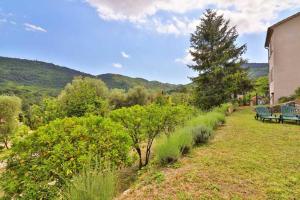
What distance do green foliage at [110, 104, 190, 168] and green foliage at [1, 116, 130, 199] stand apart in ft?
8.34

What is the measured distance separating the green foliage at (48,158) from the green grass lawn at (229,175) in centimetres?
114

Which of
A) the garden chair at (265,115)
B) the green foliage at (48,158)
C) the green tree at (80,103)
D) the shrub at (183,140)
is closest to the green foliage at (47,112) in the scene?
the green tree at (80,103)

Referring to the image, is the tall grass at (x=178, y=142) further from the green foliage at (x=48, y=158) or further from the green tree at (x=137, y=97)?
the green tree at (x=137, y=97)

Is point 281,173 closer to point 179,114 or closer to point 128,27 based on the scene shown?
point 179,114

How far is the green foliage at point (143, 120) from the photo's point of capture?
23.8 ft

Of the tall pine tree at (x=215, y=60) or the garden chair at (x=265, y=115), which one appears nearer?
the garden chair at (x=265, y=115)

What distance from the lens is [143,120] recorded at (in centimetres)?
739

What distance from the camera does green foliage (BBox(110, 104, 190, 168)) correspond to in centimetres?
727

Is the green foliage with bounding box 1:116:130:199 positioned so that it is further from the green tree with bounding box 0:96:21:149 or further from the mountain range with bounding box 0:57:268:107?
the mountain range with bounding box 0:57:268:107

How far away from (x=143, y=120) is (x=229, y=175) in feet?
10.8

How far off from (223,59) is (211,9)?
5.52 m

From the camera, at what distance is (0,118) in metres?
24.4

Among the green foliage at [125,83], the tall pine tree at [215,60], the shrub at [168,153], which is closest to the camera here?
the shrub at [168,153]

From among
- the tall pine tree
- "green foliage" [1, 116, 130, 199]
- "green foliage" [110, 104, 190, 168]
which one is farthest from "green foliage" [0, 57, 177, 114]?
"green foliage" [1, 116, 130, 199]
